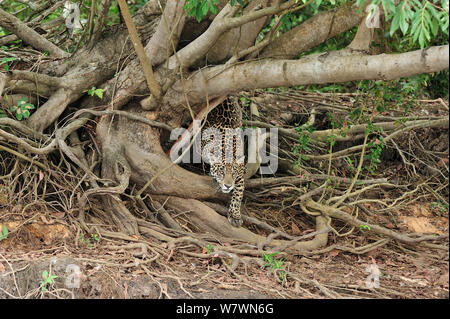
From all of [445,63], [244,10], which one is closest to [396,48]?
[244,10]

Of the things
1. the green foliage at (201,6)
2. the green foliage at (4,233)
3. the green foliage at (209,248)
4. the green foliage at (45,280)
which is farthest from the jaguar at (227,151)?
the green foliage at (4,233)

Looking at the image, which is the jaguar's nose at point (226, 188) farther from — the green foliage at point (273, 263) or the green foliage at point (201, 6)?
the green foliage at point (201, 6)

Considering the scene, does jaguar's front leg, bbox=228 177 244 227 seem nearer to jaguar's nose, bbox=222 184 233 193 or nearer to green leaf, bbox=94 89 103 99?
jaguar's nose, bbox=222 184 233 193

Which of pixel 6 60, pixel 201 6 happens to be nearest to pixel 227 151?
pixel 201 6

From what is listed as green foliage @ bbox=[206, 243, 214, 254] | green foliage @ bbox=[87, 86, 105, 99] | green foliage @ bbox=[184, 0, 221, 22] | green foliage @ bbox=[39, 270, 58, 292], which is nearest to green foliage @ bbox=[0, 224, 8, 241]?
green foliage @ bbox=[39, 270, 58, 292]

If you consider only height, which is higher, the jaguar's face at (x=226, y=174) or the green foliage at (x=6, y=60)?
the green foliage at (x=6, y=60)

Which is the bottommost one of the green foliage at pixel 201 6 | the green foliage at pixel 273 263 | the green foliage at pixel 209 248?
the green foliage at pixel 273 263

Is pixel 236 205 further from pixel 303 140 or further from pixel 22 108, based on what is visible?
pixel 22 108

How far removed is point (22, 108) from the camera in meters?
5.40

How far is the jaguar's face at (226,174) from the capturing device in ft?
19.3

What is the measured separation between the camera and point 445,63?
3.55 m

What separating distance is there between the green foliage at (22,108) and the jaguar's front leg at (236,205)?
7.42ft

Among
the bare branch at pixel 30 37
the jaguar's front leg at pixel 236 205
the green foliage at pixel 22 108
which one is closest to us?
the green foliage at pixel 22 108

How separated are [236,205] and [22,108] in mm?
2395
